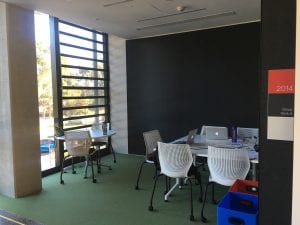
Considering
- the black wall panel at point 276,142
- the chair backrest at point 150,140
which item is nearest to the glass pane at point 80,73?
the chair backrest at point 150,140

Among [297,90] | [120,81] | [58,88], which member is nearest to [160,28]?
[120,81]

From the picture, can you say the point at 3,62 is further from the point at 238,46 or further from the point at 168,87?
the point at 238,46

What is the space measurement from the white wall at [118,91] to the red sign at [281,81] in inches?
219

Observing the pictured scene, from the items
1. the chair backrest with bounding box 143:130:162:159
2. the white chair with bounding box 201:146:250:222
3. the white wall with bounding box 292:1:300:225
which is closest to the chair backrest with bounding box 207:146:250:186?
the white chair with bounding box 201:146:250:222

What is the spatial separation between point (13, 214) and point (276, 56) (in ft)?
11.9

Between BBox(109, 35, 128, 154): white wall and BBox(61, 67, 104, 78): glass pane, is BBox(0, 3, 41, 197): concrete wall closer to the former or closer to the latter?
BBox(61, 67, 104, 78): glass pane

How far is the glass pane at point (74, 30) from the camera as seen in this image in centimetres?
557

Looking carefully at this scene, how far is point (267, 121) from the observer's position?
142cm

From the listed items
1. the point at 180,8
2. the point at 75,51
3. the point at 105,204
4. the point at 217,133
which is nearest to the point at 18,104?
the point at 105,204

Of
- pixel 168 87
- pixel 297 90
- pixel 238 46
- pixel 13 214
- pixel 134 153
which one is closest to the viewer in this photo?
pixel 297 90

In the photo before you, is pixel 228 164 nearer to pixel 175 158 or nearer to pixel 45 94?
pixel 175 158

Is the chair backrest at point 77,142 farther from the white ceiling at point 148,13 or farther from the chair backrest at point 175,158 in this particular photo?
the white ceiling at point 148,13

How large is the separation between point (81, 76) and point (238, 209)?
4.92m

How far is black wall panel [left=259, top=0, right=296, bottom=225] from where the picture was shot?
1348 millimetres
